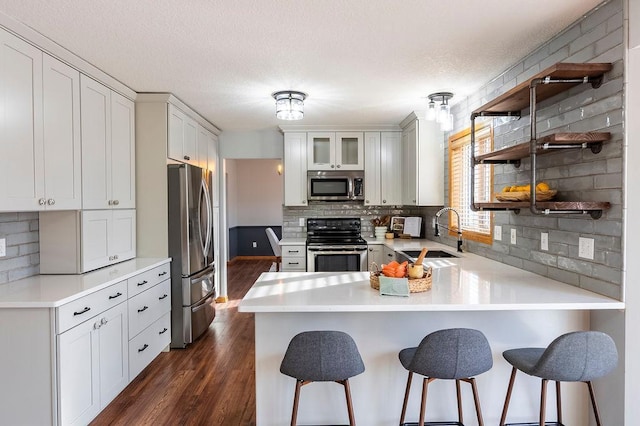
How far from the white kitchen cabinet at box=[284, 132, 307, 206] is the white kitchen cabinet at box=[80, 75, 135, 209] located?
74.5 inches

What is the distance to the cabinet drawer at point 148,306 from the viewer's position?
113 inches

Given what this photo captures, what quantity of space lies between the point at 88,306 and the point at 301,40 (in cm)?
200

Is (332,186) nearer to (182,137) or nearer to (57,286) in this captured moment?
(182,137)

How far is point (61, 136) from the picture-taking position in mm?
2504

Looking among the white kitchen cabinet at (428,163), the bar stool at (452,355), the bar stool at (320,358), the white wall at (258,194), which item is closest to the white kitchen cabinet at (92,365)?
the bar stool at (320,358)

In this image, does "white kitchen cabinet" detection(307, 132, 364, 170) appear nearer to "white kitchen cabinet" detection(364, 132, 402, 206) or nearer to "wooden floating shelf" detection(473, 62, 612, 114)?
"white kitchen cabinet" detection(364, 132, 402, 206)

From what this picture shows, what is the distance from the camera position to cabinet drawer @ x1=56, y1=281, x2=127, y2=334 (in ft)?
6.84

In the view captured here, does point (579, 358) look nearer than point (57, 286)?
Yes

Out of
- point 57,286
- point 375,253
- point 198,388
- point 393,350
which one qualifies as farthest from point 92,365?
point 375,253

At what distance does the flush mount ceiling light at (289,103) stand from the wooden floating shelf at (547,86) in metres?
1.47

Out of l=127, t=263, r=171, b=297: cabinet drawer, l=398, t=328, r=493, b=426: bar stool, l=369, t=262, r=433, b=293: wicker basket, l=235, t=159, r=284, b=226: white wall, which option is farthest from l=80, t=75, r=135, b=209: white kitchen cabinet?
l=235, t=159, r=284, b=226: white wall

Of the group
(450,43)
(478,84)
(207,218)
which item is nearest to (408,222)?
(478,84)

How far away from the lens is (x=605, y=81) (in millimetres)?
1934

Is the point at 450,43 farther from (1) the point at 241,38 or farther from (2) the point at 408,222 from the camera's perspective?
(2) the point at 408,222
